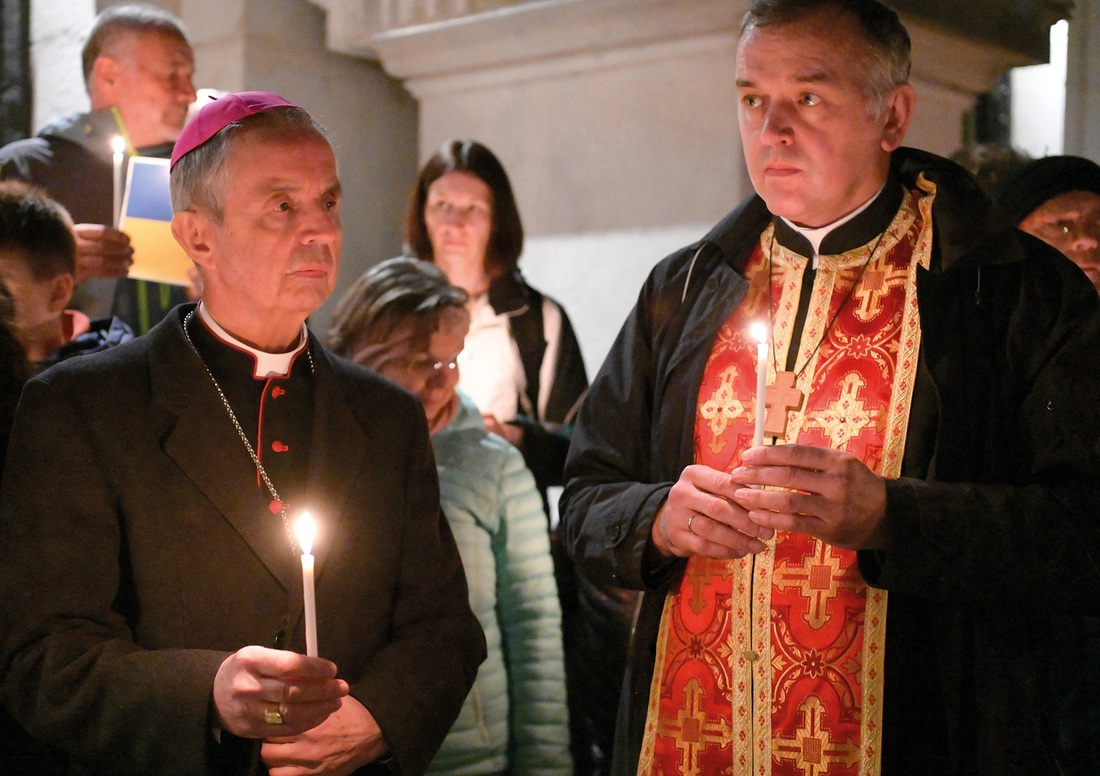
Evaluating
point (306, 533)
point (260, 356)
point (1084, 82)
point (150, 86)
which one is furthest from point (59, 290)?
point (1084, 82)

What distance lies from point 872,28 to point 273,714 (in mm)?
1832

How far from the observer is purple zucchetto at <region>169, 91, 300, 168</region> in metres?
2.56

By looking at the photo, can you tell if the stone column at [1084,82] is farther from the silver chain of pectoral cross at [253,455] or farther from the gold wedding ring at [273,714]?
the gold wedding ring at [273,714]

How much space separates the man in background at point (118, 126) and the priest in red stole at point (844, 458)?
232 cm

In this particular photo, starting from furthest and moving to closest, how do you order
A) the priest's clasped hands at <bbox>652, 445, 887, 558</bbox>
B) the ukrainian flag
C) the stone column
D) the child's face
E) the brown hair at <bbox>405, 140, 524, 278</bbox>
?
the brown hair at <bbox>405, 140, 524, 278</bbox>, the stone column, the ukrainian flag, the child's face, the priest's clasped hands at <bbox>652, 445, 887, 558</bbox>

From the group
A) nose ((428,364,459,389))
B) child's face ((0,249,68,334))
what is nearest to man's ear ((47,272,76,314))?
child's face ((0,249,68,334))

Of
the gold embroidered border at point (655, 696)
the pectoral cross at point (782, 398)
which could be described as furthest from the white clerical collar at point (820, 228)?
the gold embroidered border at point (655, 696)

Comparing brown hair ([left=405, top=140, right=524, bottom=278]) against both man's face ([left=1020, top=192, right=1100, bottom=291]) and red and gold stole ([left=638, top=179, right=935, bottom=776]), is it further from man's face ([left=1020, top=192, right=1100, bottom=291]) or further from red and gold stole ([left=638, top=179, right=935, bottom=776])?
red and gold stole ([left=638, top=179, right=935, bottom=776])

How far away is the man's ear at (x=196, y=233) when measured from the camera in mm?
2602

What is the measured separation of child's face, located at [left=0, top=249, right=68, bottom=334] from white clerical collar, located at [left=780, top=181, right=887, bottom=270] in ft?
6.17

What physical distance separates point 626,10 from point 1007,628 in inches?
122

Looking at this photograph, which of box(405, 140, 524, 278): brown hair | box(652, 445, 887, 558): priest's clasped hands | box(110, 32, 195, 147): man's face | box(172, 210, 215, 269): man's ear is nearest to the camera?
box(652, 445, 887, 558): priest's clasped hands

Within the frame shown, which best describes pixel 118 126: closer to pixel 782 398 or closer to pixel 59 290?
pixel 59 290

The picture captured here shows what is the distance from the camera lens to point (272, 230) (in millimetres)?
2561
